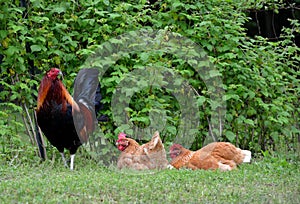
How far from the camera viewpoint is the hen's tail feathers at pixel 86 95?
25.1 feet

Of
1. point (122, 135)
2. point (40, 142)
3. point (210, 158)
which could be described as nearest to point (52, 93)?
point (40, 142)

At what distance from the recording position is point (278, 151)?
875 centimetres

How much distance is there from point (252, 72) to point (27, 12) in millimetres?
3571

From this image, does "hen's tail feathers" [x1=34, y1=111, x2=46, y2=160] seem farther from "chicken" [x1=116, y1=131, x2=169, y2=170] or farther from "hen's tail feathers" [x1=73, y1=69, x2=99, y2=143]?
"chicken" [x1=116, y1=131, x2=169, y2=170]

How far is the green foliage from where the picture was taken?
791cm

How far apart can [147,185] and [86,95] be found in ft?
7.39

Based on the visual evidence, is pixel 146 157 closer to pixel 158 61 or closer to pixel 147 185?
pixel 147 185

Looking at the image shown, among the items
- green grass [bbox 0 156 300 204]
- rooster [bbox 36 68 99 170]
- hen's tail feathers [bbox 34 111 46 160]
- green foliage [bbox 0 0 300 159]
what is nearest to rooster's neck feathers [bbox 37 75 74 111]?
rooster [bbox 36 68 99 170]

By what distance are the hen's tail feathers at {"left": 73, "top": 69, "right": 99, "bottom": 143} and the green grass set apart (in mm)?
610

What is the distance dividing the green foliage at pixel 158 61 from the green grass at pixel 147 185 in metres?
1.12

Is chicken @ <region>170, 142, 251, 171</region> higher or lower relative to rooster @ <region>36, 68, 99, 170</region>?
lower

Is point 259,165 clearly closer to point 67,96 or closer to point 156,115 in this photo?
point 156,115

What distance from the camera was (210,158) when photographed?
735 cm

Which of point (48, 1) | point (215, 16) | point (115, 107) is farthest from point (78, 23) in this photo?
point (215, 16)
